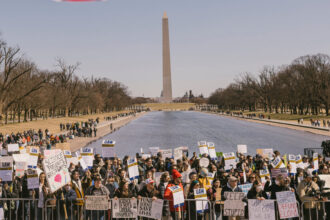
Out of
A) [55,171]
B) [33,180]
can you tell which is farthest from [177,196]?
[33,180]

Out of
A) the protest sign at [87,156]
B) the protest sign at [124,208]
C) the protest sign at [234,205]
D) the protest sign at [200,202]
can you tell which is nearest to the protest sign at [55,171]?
the protest sign at [124,208]

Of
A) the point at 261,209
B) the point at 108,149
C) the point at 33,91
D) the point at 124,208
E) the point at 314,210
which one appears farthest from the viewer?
the point at 33,91

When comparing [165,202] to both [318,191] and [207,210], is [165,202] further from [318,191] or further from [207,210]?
[318,191]

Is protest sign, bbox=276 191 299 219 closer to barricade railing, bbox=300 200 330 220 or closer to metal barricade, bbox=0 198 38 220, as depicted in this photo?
barricade railing, bbox=300 200 330 220

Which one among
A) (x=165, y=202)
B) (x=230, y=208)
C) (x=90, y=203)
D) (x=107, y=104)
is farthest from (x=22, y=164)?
(x=107, y=104)

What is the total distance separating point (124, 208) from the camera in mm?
7359

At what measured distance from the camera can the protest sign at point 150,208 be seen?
7152mm

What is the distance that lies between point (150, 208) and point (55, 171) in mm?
2029

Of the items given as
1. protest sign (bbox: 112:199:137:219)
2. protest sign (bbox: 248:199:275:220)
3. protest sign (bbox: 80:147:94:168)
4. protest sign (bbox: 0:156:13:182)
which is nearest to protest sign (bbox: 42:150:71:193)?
protest sign (bbox: 112:199:137:219)

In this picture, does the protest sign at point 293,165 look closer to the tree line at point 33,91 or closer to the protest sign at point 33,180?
the protest sign at point 33,180

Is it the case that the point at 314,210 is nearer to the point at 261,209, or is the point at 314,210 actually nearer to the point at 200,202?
the point at 261,209

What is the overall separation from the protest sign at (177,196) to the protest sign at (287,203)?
1831 millimetres

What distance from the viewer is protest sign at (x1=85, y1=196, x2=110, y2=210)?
7.55 metres

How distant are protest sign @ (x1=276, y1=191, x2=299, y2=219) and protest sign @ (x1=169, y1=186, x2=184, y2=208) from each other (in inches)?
72.1
